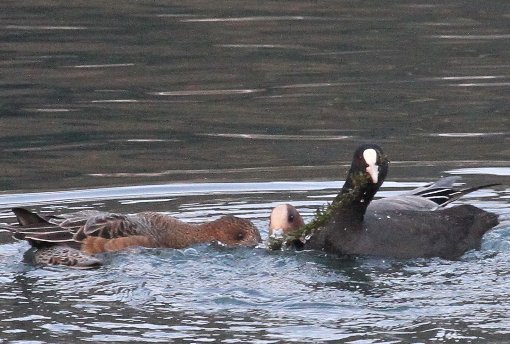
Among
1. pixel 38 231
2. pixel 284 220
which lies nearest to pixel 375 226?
pixel 284 220

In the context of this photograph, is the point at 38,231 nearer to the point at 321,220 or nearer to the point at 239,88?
the point at 321,220

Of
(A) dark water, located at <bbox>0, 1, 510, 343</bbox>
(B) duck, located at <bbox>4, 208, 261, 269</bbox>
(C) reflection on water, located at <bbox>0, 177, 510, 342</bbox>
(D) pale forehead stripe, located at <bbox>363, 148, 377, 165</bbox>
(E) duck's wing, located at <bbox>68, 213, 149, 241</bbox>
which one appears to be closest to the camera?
(C) reflection on water, located at <bbox>0, 177, 510, 342</bbox>

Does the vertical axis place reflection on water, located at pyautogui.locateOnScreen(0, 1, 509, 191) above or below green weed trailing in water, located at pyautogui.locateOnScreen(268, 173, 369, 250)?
above

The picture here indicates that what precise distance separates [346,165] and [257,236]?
3156 mm

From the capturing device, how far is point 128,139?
14906 mm

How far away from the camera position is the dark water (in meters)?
8.49

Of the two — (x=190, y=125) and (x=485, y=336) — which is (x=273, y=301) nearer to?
(x=485, y=336)

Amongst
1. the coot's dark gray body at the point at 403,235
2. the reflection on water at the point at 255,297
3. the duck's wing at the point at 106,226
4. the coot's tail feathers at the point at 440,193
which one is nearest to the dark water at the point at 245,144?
the reflection on water at the point at 255,297

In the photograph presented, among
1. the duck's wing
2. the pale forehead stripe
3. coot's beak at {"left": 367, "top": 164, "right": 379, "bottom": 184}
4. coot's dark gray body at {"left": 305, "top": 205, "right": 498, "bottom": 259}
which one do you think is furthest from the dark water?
the pale forehead stripe

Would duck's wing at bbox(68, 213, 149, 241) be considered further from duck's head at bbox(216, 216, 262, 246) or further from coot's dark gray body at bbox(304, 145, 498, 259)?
coot's dark gray body at bbox(304, 145, 498, 259)

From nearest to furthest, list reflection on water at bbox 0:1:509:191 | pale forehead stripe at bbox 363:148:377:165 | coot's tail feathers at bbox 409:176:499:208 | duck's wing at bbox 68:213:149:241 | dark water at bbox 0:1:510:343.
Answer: dark water at bbox 0:1:510:343
pale forehead stripe at bbox 363:148:377:165
duck's wing at bbox 68:213:149:241
coot's tail feathers at bbox 409:176:499:208
reflection on water at bbox 0:1:509:191

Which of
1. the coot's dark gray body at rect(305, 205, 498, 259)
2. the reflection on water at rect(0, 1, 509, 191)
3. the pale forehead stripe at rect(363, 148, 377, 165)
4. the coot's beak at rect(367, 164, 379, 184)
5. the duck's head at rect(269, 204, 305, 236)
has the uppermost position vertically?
the reflection on water at rect(0, 1, 509, 191)

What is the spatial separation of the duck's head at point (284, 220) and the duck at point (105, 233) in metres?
0.16

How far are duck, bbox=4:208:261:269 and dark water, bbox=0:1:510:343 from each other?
8.3 inches
